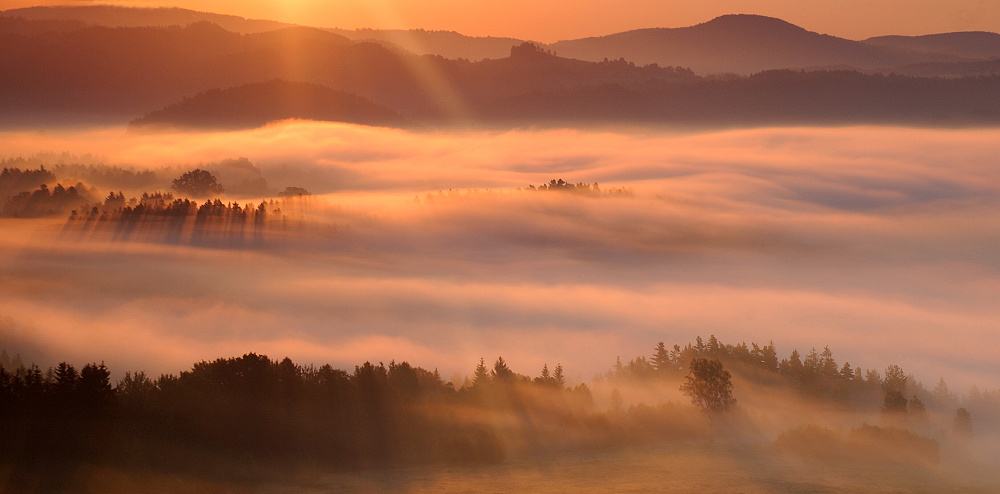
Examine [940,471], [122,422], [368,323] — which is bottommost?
[940,471]

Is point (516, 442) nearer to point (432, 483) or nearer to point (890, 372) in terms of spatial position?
point (432, 483)

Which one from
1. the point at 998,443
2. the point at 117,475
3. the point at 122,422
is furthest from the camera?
the point at 998,443

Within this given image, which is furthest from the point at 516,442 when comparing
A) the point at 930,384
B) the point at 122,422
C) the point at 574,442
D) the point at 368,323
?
the point at 368,323

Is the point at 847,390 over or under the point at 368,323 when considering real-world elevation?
under

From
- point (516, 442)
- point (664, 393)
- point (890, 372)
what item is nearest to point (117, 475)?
point (516, 442)

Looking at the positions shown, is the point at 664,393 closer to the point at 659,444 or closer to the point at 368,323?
the point at 659,444

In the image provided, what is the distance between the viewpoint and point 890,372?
93750 mm

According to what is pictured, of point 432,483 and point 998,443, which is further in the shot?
point 998,443

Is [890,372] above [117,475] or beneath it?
above

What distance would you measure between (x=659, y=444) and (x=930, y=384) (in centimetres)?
6556

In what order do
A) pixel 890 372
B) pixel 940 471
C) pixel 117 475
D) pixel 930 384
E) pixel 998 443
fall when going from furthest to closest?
pixel 930 384 < pixel 890 372 < pixel 998 443 < pixel 940 471 < pixel 117 475

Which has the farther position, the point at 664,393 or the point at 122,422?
the point at 664,393

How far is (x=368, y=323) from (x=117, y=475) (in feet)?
404

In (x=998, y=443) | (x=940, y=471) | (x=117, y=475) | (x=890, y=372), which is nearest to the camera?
(x=117, y=475)
